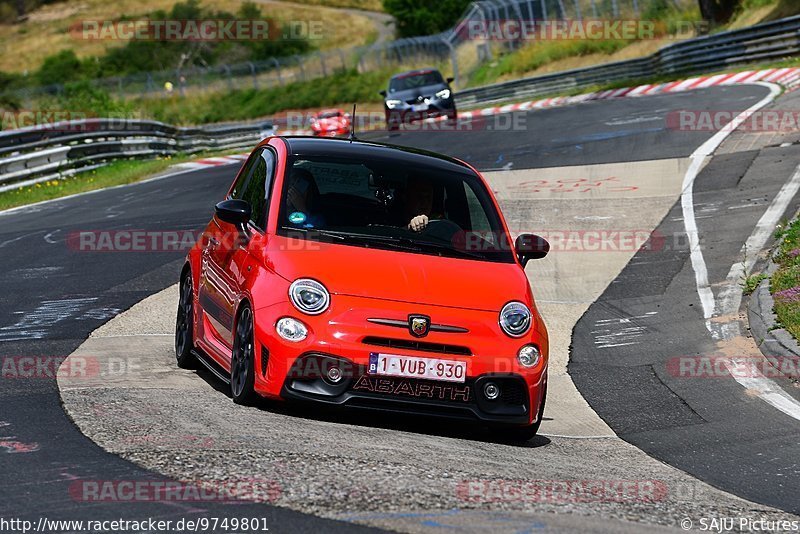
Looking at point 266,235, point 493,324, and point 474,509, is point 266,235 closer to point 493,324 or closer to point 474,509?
point 493,324

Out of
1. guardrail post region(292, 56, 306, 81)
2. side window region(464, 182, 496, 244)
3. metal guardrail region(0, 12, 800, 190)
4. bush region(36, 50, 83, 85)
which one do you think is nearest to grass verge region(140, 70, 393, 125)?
guardrail post region(292, 56, 306, 81)

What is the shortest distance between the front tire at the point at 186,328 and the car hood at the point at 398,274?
146cm

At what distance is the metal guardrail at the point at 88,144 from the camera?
83.0 ft

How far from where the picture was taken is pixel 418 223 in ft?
26.9

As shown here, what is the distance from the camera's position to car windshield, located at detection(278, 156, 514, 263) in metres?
7.99

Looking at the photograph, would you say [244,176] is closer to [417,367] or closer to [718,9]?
[417,367]

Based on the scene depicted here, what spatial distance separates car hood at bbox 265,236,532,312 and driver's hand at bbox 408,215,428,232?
40 cm

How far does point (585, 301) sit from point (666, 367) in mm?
2868

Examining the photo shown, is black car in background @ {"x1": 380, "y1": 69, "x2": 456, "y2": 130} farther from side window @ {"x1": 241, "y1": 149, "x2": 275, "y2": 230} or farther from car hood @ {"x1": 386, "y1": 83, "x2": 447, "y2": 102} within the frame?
side window @ {"x1": 241, "y1": 149, "x2": 275, "y2": 230}

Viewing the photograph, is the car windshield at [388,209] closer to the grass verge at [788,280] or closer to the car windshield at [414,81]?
the grass verge at [788,280]

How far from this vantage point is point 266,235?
786 centimetres
